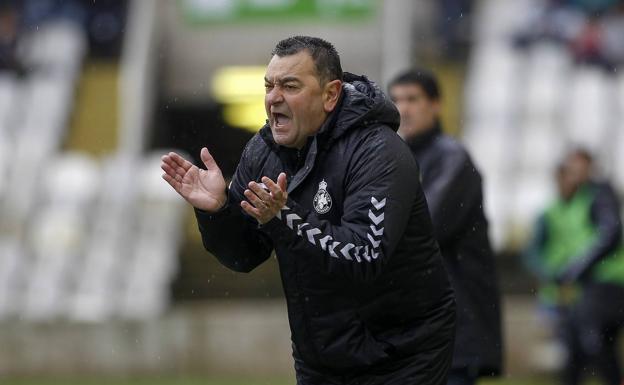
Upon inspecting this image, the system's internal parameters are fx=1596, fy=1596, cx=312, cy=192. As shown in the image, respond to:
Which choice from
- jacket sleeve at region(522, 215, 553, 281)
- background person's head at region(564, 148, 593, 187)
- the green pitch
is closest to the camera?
background person's head at region(564, 148, 593, 187)

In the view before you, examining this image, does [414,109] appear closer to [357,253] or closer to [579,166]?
[357,253]

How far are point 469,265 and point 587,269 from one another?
3.47 meters

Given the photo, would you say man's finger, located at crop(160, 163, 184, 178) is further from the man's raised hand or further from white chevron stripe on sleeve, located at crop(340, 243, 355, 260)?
white chevron stripe on sleeve, located at crop(340, 243, 355, 260)

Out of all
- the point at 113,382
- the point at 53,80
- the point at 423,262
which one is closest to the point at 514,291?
the point at 113,382

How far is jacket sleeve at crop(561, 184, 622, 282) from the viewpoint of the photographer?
9.83 m

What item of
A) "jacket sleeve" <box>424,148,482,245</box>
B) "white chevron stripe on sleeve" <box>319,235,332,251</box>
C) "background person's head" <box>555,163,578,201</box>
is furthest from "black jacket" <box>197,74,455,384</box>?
"background person's head" <box>555,163,578,201</box>

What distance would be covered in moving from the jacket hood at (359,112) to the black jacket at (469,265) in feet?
4.95

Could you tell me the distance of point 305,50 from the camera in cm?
499

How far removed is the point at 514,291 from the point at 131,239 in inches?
172

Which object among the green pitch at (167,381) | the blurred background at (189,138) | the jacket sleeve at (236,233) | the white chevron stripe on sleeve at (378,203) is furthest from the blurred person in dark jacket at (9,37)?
the white chevron stripe on sleeve at (378,203)

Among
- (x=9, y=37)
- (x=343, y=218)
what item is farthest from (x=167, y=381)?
(x=343, y=218)

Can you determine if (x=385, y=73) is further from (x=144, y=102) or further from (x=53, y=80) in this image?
(x=53, y=80)

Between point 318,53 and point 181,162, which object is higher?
point 318,53

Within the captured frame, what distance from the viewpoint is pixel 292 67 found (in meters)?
4.96
